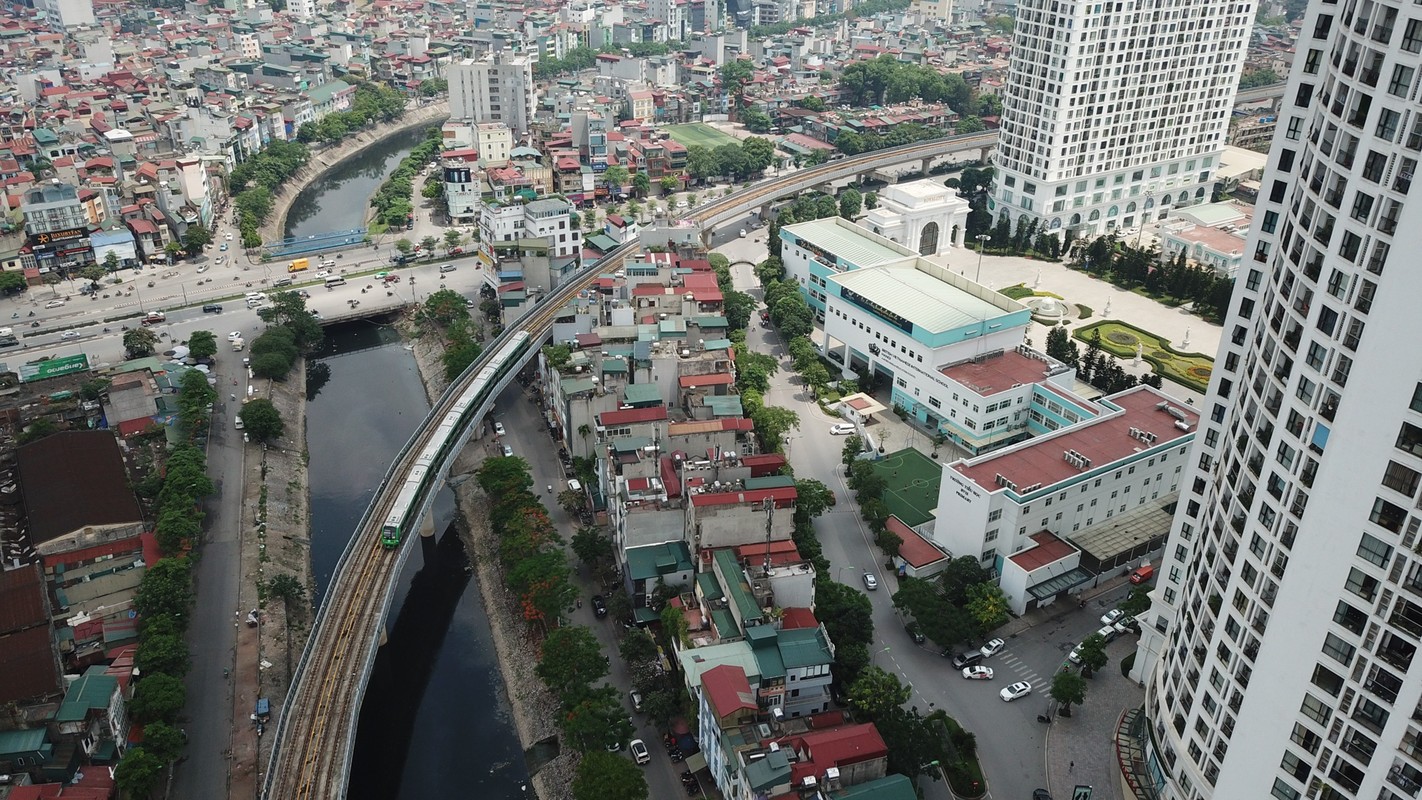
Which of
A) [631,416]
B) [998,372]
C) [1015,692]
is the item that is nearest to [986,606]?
[1015,692]

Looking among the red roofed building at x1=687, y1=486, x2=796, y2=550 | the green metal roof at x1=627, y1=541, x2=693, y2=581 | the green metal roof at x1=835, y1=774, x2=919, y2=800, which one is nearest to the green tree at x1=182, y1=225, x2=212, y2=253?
the green metal roof at x1=627, y1=541, x2=693, y2=581

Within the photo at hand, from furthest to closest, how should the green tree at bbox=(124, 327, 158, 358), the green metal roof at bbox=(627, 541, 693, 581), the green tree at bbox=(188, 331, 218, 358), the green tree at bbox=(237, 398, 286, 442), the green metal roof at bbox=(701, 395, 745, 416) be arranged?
the green tree at bbox=(124, 327, 158, 358) < the green tree at bbox=(188, 331, 218, 358) < the green tree at bbox=(237, 398, 286, 442) < the green metal roof at bbox=(701, 395, 745, 416) < the green metal roof at bbox=(627, 541, 693, 581)

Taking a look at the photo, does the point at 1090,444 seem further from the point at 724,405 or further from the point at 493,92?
the point at 493,92

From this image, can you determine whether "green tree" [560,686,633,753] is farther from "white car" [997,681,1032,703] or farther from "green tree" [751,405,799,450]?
"green tree" [751,405,799,450]

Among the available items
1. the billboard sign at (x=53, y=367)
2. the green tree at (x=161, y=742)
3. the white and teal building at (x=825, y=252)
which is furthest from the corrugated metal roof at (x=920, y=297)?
the billboard sign at (x=53, y=367)

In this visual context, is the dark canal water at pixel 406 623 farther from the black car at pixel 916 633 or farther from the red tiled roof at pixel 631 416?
the black car at pixel 916 633
